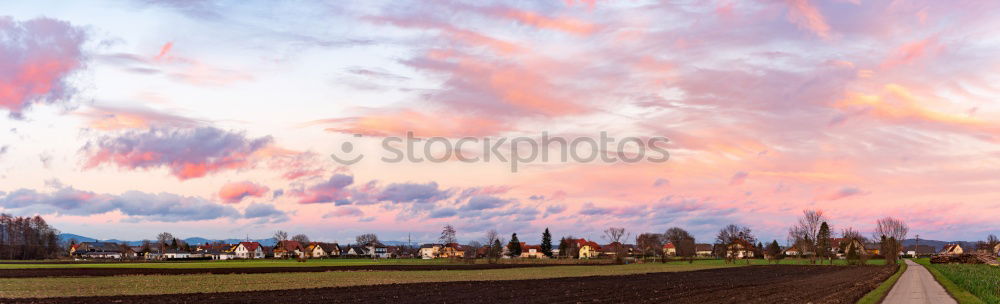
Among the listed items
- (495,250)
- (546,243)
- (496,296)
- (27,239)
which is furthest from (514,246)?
(496,296)

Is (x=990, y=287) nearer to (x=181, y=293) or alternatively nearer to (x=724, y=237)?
(x=181, y=293)

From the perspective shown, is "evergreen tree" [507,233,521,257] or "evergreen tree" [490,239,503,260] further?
"evergreen tree" [507,233,521,257]

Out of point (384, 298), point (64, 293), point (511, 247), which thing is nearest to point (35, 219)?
point (511, 247)

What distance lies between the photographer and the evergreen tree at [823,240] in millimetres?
129375

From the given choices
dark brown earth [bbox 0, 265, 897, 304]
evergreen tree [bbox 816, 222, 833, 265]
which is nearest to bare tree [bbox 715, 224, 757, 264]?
evergreen tree [bbox 816, 222, 833, 265]

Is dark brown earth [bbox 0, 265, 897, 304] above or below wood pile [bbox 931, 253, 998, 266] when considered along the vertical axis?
above

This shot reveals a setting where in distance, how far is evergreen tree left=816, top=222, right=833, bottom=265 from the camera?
129375mm

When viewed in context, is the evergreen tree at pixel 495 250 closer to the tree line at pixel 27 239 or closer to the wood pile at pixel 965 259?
the wood pile at pixel 965 259

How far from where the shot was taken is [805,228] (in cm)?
14675

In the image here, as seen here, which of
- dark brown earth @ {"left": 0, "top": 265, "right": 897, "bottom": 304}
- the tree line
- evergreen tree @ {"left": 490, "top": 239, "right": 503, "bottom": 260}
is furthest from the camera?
the tree line

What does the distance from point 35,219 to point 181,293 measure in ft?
562

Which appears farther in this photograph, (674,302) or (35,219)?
(35,219)

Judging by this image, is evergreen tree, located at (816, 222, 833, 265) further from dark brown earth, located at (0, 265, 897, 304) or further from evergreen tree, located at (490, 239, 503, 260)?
dark brown earth, located at (0, 265, 897, 304)

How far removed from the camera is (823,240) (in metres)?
131
